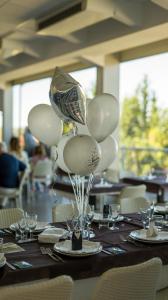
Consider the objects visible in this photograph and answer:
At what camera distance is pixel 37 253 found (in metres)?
2.54

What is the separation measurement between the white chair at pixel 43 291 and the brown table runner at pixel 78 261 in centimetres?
39

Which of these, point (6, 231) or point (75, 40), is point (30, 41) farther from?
point (6, 231)

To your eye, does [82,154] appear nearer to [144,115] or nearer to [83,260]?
[83,260]

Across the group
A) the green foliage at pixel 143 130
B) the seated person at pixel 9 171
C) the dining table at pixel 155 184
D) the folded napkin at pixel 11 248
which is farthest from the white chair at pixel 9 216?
the green foliage at pixel 143 130

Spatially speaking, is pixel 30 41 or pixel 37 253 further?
pixel 30 41

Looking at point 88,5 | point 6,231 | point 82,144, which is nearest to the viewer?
point 82,144

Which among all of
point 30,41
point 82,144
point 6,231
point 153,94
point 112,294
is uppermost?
point 30,41

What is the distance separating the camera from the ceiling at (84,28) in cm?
570

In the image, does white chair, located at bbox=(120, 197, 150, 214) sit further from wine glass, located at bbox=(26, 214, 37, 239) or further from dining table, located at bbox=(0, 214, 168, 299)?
wine glass, located at bbox=(26, 214, 37, 239)

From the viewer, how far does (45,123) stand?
10.8ft

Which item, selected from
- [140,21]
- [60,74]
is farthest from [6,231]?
[140,21]

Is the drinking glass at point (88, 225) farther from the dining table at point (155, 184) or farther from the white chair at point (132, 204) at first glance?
the dining table at point (155, 184)

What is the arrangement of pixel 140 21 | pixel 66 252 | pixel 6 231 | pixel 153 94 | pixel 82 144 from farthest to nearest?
1. pixel 153 94
2. pixel 140 21
3. pixel 6 231
4. pixel 82 144
5. pixel 66 252

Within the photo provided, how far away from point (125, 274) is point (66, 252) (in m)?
0.54
